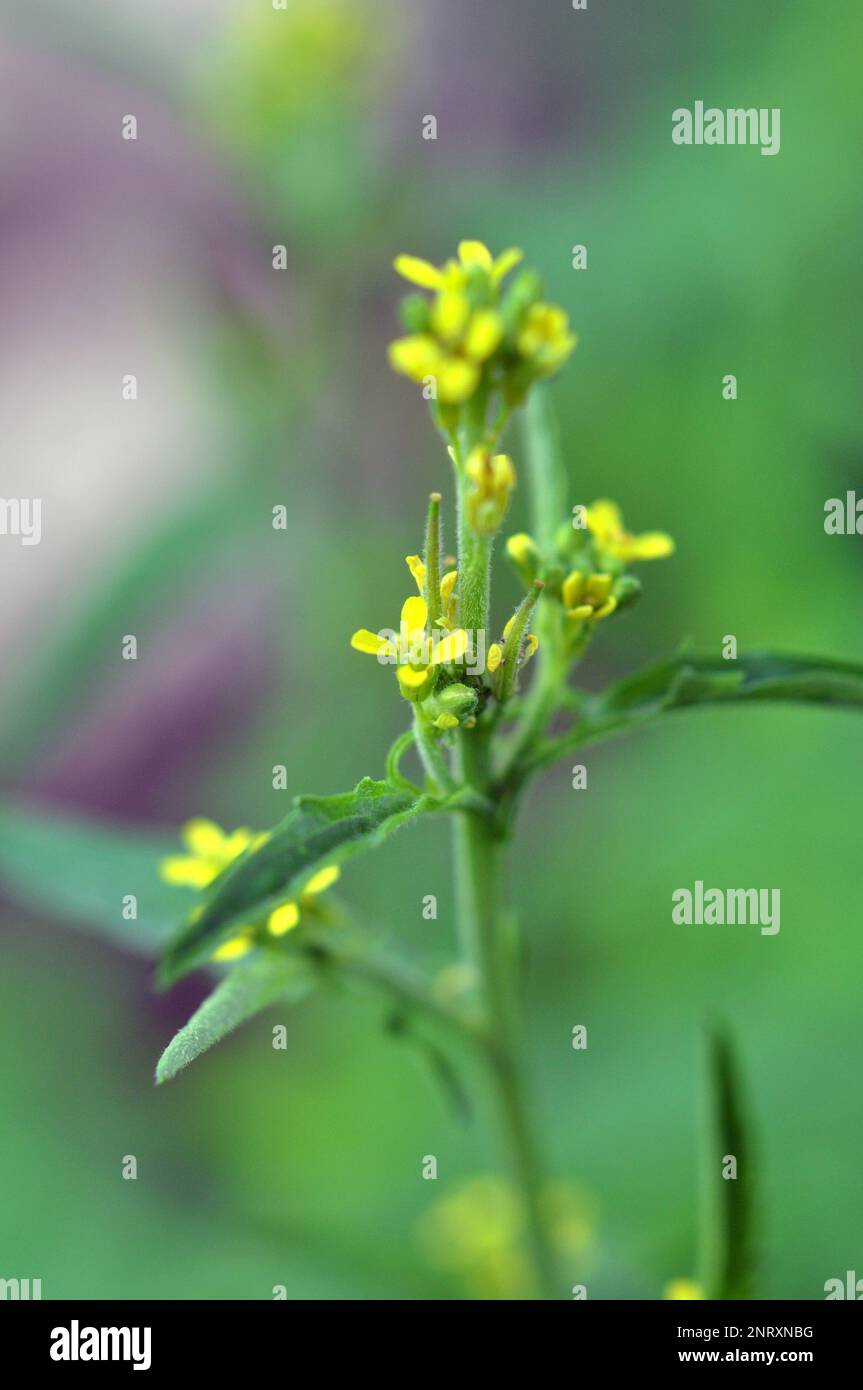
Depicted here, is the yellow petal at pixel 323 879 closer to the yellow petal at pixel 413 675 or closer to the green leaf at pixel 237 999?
the green leaf at pixel 237 999

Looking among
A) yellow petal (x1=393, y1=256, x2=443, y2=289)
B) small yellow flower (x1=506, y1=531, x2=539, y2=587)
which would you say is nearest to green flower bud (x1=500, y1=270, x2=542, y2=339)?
yellow petal (x1=393, y1=256, x2=443, y2=289)

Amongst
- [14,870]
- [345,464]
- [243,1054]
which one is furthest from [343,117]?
[243,1054]

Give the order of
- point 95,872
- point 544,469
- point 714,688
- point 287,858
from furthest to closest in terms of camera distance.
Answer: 1. point 95,872
2. point 544,469
3. point 714,688
4. point 287,858

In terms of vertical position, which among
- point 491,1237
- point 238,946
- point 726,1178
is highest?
point 238,946

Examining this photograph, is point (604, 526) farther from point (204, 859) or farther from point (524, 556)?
point (204, 859)

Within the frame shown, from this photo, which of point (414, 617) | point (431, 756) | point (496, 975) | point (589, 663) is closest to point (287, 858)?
point (431, 756)

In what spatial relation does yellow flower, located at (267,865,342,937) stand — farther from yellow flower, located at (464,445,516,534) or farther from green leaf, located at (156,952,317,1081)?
yellow flower, located at (464,445,516,534)

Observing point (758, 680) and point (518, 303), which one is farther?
point (758, 680)
